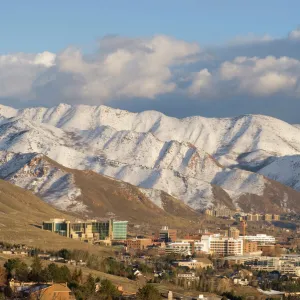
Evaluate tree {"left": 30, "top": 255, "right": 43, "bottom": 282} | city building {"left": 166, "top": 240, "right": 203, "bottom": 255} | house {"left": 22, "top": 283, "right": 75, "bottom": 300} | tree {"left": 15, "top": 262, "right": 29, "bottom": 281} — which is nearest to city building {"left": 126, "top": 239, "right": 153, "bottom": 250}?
city building {"left": 166, "top": 240, "right": 203, "bottom": 255}

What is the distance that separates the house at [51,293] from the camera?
8362 cm

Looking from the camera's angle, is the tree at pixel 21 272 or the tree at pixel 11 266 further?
the tree at pixel 11 266

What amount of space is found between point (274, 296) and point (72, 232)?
282ft

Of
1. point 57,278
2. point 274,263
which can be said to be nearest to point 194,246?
point 274,263

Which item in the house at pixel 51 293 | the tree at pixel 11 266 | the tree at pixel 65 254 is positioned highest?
the tree at pixel 65 254

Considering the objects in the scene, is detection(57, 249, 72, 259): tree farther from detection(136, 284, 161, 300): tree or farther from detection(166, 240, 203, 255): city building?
detection(166, 240, 203, 255): city building

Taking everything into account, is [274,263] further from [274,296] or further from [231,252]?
[274,296]

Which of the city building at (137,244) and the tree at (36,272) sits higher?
the city building at (137,244)

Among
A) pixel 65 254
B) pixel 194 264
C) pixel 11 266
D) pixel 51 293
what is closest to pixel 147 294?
pixel 51 293

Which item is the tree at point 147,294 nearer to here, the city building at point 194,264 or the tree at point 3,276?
the tree at point 3,276

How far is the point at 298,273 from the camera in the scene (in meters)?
154

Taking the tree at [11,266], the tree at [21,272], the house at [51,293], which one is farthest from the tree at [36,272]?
the house at [51,293]

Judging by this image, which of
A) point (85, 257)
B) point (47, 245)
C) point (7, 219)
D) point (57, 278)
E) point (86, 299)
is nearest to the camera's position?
point (86, 299)

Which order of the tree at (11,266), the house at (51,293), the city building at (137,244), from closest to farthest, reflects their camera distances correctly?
the house at (51,293) < the tree at (11,266) < the city building at (137,244)
